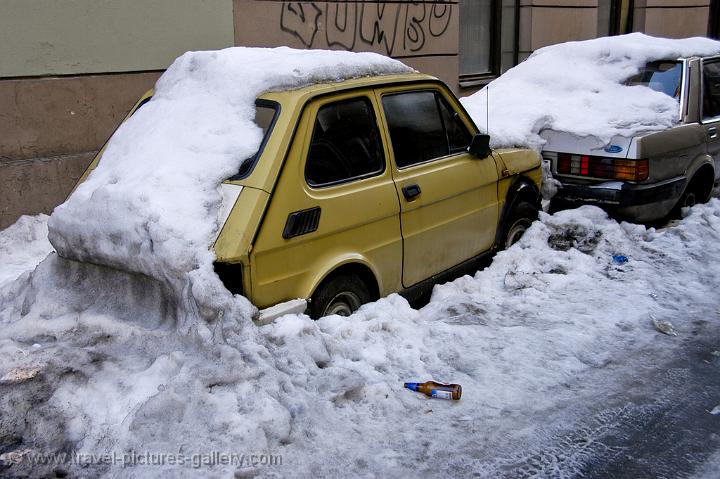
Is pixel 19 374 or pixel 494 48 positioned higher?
pixel 494 48

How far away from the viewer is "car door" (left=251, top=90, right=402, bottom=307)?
3975mm

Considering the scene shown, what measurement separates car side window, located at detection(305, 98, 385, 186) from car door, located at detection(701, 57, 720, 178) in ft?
14.5

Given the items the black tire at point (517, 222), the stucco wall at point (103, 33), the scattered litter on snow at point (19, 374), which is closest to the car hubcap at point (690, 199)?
the black tire at point (517, 222)

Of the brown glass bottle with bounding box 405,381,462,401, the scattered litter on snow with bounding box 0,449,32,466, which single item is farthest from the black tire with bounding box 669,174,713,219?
the scattered litter on snow with bounding box 0,449,32,466

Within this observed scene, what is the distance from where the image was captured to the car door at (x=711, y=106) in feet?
24.7

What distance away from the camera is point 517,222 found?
620 centimetres

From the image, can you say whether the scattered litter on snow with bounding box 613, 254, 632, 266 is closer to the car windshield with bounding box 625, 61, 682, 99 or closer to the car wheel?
the car wheel

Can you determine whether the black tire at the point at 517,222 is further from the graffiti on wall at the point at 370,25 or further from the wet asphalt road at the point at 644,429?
the graffiti on wall at the point at 370,25

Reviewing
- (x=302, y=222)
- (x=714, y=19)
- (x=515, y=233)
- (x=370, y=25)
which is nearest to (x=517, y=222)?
(x=515, y=233)

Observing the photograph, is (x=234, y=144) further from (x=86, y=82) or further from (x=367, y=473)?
(x=86, y=82)

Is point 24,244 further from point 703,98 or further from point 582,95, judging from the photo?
point 703,98

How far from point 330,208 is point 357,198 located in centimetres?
24

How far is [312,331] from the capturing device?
4.04 meters

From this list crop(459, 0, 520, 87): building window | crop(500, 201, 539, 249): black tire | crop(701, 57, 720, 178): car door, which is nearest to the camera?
crop(500, 201, 539, 249): black tire
